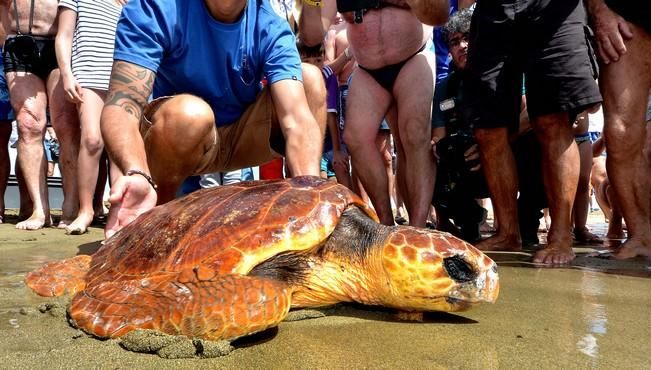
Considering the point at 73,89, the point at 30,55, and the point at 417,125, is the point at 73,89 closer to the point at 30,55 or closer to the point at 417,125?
the point at 30,55

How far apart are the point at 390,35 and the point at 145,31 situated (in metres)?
1.63

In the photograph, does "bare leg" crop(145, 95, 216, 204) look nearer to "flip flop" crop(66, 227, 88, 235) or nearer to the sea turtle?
the sea turtle

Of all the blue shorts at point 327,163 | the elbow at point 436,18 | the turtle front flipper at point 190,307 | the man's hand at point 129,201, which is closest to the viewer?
the turtle front flipper at point 190,307

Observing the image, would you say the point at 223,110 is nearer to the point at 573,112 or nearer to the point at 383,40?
the point at 383,40

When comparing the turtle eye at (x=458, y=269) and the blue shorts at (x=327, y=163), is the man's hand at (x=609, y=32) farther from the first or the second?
the blue shorts at (x=327, y=163)

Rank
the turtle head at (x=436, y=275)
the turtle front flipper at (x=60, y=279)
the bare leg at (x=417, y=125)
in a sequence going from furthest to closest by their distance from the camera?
the bare leg at (x=417, y=125), the turtle front flipper at (x=60, y=279), the turtle head at (x=436, y=275)

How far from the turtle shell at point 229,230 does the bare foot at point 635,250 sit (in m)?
1.56

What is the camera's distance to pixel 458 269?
49.5 inches

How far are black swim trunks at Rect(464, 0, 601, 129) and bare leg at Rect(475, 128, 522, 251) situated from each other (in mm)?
109

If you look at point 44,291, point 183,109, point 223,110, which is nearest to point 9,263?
point 44,291

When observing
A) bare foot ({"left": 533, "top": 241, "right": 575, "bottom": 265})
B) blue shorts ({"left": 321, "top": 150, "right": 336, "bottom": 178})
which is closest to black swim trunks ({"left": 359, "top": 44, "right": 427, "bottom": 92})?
bare foot ({"left": 533, "top": 241, "right": 575, "bottom": 265})

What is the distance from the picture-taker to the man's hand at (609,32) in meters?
2.30

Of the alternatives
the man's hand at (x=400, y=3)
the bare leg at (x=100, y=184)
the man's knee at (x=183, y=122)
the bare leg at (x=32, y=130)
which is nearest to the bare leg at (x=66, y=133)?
the bare leg at (x=32, y=130)

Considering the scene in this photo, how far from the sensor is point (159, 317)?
1046 millimetres
